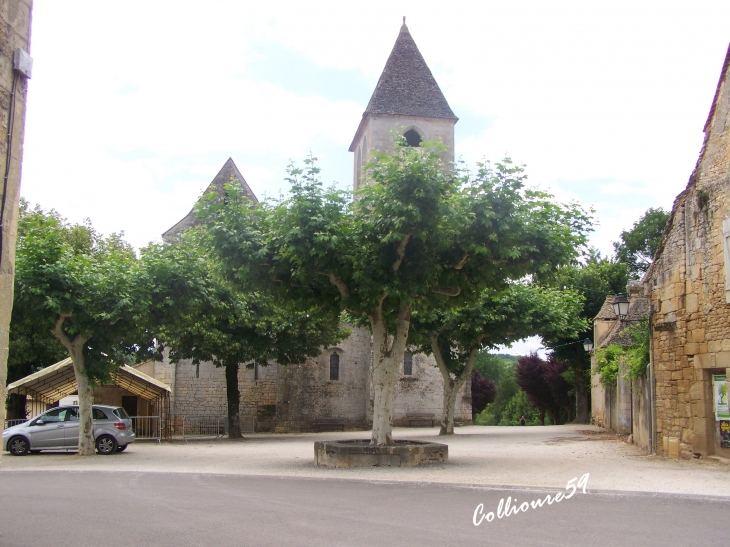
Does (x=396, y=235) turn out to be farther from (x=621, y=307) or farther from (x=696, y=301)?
(x=621, y=307)

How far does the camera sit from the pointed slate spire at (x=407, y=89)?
3881 cm

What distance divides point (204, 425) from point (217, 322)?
9.29 meters

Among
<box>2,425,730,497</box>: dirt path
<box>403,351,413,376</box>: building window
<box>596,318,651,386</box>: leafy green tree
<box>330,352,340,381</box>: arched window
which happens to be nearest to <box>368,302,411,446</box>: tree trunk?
<box>2,425,730,497</box>: dirt path

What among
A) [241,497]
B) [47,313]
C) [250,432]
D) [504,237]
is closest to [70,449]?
[47,313]

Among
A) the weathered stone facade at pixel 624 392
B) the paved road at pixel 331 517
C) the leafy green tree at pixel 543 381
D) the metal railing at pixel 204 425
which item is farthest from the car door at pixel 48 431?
the leafy green tree at pixel 543 381

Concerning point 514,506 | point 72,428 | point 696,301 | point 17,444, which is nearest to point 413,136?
point 72,428

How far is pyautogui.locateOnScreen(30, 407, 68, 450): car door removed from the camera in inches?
782

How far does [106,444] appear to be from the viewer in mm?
19391

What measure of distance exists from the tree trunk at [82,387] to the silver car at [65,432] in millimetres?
940

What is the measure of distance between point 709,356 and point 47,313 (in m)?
14.6

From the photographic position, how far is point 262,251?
13.4 meters

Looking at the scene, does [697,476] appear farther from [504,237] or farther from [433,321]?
[433,321]

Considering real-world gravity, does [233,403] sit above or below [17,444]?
above

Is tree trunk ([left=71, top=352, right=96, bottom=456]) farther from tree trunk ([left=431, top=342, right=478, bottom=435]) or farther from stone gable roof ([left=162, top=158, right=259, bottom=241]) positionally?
stone gable roof ([left=162, top=158, right=259, bottom=241])
